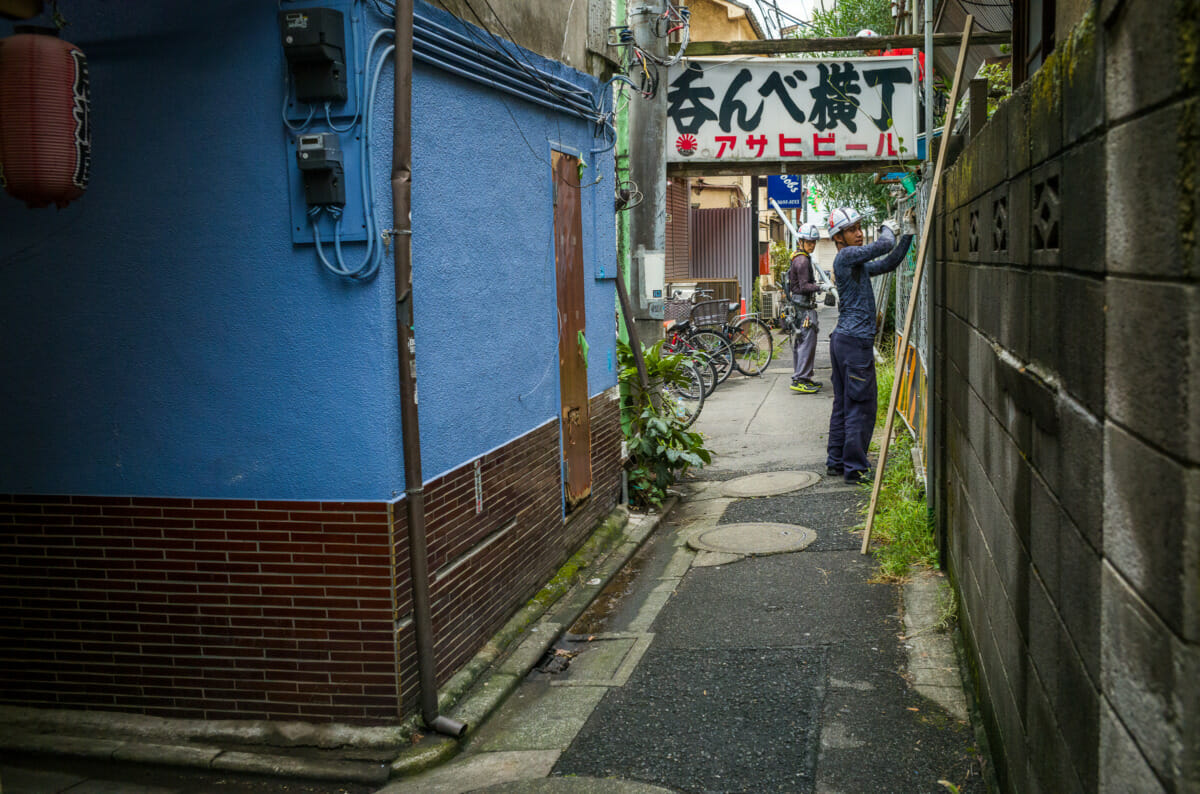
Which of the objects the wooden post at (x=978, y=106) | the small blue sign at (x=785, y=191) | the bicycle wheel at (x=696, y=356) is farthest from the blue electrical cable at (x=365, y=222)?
the small blue sign at (x=785, y=191)

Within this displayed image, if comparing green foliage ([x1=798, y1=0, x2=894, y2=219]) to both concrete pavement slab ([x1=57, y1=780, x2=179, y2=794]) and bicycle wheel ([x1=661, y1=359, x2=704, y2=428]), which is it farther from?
concrete pavement slab ([x1=57, y1=780, x2=179, y2=794])

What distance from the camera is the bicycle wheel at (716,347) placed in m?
16.8

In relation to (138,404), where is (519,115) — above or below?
above

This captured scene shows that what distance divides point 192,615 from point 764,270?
30330mm

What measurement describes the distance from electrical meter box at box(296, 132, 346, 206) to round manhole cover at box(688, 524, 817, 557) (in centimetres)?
447

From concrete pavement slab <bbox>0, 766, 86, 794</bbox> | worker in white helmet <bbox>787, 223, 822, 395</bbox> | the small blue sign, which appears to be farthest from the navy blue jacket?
the small blue sign

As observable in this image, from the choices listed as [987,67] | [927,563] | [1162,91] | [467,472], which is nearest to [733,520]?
[927,563]

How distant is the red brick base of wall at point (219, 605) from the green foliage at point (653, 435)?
13.2 feet

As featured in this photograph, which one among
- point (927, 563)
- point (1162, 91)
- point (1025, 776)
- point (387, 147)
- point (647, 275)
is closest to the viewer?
point (1162, 91)

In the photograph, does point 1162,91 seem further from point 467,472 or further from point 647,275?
point 647,275

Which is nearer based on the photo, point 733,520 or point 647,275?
point 733,520

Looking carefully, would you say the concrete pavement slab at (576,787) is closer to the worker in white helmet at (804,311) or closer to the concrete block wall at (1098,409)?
the concrete block wall at (1098,409)

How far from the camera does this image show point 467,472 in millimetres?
5695

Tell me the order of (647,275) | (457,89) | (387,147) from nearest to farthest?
(387,147) < (457,89) < (647,275)
